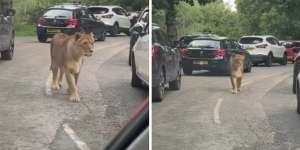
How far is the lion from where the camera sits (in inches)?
56.1

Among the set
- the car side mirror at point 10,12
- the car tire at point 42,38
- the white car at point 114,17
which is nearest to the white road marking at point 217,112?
the white car at point 114,17

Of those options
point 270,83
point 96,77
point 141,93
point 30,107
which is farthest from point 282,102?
point 30,107

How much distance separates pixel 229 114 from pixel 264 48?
0.20 m

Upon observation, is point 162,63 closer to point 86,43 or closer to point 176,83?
point 176,83

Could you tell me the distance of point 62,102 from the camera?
4.83 feet

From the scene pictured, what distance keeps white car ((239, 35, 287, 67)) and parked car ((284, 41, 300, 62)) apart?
14 millimetres

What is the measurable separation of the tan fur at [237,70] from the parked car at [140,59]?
0.24 m

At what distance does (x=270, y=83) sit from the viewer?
1276 millimetres

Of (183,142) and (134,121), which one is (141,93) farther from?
(183,142)

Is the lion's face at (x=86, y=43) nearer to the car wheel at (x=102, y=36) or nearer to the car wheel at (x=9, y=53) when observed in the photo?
the car wheel at (x=102, y=36)

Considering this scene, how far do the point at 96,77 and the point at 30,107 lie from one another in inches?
8.9

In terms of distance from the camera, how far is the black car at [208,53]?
4.23 ft

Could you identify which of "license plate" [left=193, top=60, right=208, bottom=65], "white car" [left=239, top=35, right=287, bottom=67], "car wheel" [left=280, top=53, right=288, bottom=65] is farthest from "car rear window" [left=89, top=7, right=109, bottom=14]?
"car wheel" [left=280, top=53, right=288, bottom=65]

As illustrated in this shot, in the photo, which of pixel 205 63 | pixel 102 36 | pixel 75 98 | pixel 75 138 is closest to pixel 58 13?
pixel 102 36
